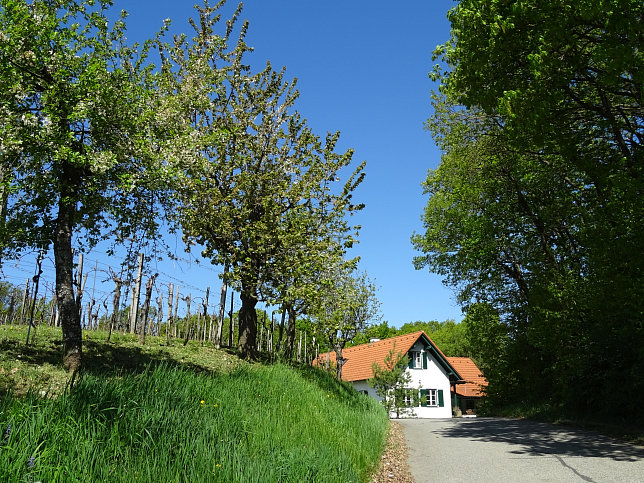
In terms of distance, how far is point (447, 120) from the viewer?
2409cm

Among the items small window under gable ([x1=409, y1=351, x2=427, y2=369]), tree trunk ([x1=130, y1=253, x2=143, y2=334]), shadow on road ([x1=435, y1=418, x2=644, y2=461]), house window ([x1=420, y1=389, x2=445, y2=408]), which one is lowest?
house window ([x1=420, y1=389, x2=445, y2=408])

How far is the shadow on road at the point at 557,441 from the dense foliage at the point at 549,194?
8.73 ft

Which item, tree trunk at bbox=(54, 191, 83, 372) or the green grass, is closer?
the green grass

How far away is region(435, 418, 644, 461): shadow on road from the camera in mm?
9781

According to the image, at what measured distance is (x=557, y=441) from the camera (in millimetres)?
11703

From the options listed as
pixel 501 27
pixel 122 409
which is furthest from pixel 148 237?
pixel 501 27

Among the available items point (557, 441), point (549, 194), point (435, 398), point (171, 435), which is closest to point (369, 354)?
point (435, 398)

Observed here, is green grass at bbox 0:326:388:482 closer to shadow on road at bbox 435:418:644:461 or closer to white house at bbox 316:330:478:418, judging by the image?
shadow on road at bbox 435:418:644:461

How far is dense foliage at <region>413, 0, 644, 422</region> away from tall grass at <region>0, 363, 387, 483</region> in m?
8.33

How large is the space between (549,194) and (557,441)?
12.4 m

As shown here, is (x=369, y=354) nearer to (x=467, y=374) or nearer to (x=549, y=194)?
(x=467, y=374)

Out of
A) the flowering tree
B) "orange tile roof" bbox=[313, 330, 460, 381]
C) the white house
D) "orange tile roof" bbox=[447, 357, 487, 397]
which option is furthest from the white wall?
the flowering tree

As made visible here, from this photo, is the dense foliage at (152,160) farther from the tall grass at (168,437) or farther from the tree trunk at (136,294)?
the tall grass at (168,437)

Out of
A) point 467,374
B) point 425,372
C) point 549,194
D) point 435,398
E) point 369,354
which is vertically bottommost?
point 435,398
